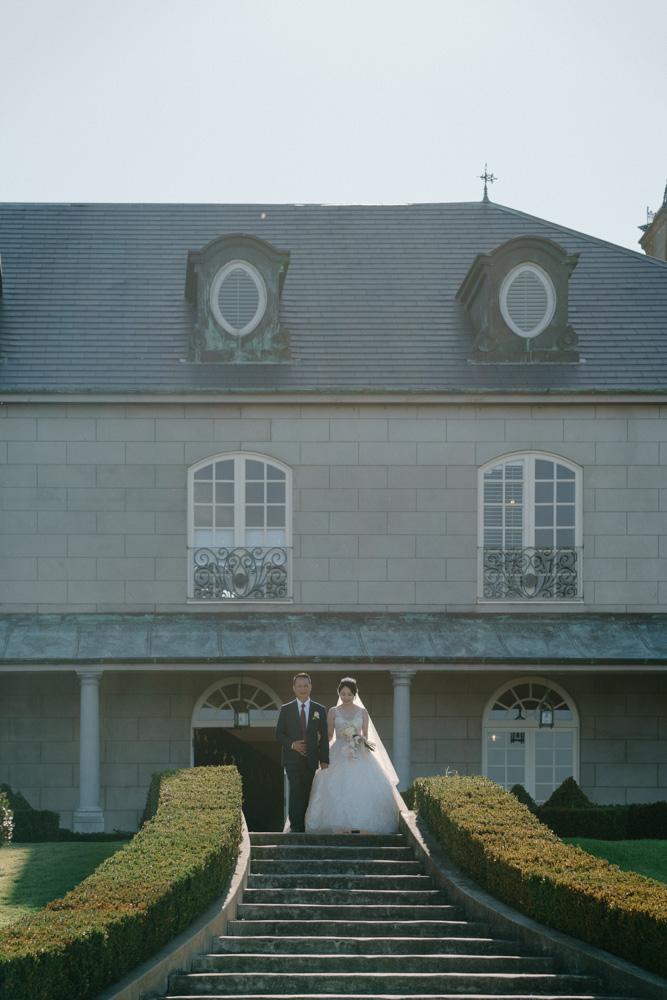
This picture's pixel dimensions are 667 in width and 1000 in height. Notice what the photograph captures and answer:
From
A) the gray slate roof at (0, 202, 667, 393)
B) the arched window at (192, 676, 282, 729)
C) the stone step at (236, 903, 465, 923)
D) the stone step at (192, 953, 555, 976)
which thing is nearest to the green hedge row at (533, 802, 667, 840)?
the arched window at (192, 676, 282, 729)

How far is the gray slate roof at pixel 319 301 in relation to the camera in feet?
62.2

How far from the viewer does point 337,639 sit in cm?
1780

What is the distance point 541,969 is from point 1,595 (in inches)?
440

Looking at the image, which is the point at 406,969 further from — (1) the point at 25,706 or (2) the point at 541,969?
(1) the point at 25,706

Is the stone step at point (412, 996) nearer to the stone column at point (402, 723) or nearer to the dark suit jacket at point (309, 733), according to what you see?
the dark suit jacket at point (309, 733)

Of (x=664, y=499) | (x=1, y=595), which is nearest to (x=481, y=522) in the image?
(x=664, y=499)

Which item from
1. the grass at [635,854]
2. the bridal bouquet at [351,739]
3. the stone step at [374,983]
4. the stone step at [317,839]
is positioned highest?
the bridal bouquet at [351,739]

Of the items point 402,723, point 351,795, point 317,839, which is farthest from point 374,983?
point 402,723

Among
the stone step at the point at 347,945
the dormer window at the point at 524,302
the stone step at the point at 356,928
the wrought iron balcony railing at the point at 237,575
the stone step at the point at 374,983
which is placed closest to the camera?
the stone step at the point at 374,983

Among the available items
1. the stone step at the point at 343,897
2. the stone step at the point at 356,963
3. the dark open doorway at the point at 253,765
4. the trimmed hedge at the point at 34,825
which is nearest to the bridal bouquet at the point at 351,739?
the stone step at the point at 343,897

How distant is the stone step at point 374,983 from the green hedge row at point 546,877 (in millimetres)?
524

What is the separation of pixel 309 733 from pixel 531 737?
649cm

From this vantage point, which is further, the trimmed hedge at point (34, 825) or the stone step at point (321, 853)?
the trimmed hedge at point (34, 825)

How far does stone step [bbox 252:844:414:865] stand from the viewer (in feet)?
40.4
